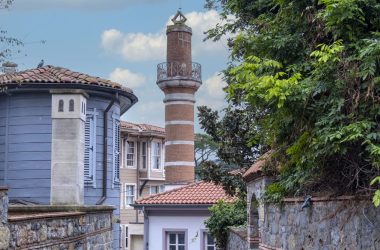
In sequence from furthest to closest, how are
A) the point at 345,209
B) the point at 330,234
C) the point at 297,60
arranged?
the point at 297,60 < the point at 330,234 < the point at 345,209

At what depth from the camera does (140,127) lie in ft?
123

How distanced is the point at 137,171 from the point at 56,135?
80.4 ft

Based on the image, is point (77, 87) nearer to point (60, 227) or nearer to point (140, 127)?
point (60, 227)

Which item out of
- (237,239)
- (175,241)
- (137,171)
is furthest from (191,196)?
(237,239)

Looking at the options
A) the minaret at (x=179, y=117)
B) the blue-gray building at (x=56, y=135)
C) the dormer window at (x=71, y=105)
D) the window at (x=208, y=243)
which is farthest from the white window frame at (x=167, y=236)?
the dormer window at (x=71, y=105)

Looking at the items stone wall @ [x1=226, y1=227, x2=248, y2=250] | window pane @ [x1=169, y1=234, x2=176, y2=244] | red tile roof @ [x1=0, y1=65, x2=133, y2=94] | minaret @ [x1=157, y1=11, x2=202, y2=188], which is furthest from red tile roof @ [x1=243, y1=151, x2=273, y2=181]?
minaret @ [x1=157, y1=11, x2=202, y2=188]

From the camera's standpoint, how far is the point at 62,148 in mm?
13875

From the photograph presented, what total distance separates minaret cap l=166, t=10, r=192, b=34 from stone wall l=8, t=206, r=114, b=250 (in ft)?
81.2

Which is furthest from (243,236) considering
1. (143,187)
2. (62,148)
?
(143,187)

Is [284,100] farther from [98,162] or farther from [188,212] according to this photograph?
[188,212]

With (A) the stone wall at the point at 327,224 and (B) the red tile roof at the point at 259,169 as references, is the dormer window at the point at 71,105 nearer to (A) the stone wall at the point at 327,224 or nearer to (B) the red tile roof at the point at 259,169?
(B) the red tile roof at the point at 259,169

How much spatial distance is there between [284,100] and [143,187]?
3260 centimetres

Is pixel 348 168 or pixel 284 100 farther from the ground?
pixel 284 100

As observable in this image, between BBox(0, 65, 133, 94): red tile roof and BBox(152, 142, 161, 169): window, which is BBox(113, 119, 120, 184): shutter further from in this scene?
BBox(152, 142, 161, 169): window
